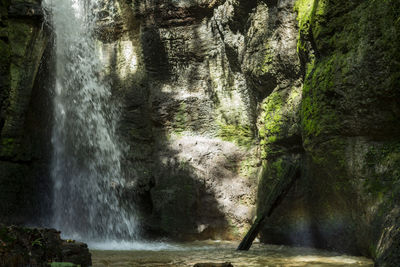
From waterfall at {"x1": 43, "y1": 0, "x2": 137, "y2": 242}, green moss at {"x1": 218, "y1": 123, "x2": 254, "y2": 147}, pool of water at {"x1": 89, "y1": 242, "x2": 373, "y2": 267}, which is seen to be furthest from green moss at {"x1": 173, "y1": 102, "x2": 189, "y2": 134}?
pool of water at {"x1": 89, "y1": 242, "x2": 373, "y2": 267}

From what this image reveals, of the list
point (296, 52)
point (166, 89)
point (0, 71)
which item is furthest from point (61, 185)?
point (296, 52)

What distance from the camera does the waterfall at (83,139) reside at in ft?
26.6

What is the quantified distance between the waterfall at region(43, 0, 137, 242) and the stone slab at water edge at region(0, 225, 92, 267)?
15.2 ft

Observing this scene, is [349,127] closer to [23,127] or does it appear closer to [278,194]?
[278,194]

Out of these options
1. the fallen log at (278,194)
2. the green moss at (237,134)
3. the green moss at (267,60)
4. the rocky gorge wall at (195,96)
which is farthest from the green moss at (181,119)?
the fallen log at (278,194)

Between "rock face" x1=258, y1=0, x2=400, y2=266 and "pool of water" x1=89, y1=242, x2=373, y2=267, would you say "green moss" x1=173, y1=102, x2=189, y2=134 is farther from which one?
"pool of water" x1=89, y1=242, x2=373, y2=267

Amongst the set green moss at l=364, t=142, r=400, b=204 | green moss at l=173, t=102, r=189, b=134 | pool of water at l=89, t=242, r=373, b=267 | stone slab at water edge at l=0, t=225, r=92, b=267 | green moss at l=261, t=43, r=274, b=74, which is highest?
green moss at l=261, t=43, r=274, b=74

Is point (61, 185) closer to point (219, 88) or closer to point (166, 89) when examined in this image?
point (166, 89)

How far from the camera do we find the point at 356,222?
4805 millimetres

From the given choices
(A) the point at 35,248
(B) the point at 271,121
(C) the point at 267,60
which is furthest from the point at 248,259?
(C) the point at 267,60

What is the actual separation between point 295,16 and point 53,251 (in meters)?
5.43

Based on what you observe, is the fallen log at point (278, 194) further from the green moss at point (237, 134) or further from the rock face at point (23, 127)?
the rock face at point (23, 127)

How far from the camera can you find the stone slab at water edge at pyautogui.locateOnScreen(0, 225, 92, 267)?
2855 millimetres

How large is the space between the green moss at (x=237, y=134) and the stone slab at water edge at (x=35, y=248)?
518 cm
